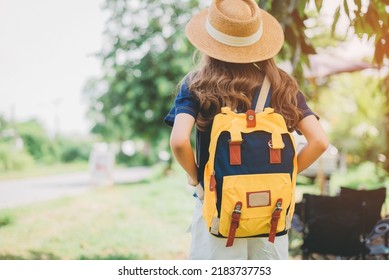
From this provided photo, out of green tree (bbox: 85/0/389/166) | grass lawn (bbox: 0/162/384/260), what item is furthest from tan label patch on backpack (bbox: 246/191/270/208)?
green tree (bbox: 85/0/389/166)

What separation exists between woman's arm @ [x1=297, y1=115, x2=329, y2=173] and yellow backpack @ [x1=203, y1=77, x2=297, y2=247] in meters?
0.10

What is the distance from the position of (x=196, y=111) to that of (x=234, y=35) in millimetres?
352

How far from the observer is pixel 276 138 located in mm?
1777

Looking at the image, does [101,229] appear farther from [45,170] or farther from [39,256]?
[45,170]

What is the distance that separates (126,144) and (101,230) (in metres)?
8.30

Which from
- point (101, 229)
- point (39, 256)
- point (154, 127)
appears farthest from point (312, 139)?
point (154, 127)

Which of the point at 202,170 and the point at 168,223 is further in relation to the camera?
the point at 168,223

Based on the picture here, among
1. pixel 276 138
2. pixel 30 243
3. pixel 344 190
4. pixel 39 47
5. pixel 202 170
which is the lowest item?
pixel 30 243

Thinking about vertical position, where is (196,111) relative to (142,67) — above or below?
above

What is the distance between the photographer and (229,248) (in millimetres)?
1872

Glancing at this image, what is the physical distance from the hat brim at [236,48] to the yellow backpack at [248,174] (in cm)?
22

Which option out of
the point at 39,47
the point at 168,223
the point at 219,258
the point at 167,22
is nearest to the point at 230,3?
the point at 219,258

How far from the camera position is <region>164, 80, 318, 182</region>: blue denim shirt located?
1.80 m

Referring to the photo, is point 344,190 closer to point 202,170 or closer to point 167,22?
point 202,170
